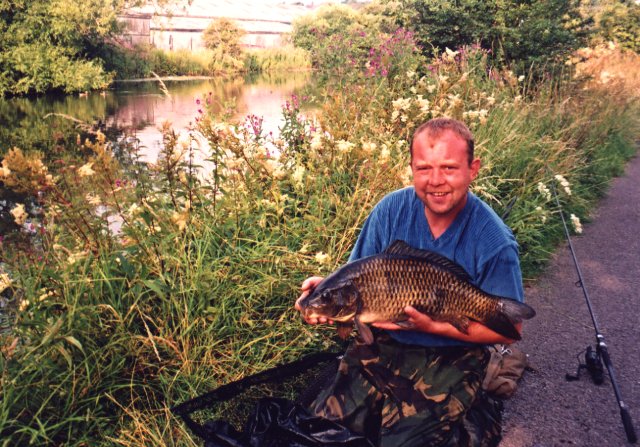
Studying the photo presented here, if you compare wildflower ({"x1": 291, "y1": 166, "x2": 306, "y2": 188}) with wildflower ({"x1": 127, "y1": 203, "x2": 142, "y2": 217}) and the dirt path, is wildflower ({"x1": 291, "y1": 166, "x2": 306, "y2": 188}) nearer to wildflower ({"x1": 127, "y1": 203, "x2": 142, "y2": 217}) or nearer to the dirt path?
wildflower ({"x1": 127, "y1": 203, "x2": 142, "y2": 217})

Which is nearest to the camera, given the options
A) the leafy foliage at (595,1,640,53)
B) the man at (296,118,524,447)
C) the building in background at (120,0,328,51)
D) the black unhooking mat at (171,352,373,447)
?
the man at (296,118,524,447)

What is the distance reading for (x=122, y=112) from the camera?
1848 centimetres

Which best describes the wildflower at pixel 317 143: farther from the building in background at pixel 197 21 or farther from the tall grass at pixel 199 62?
Answer: the building in background at pixel 197 21

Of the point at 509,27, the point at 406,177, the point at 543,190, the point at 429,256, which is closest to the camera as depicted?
the point at 429,256

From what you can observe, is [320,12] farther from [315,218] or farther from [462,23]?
[315,218]

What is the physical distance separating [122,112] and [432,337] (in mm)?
18054

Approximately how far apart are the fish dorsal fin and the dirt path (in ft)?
4.32

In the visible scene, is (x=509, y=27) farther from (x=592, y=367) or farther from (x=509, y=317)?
(x=509, y=317)

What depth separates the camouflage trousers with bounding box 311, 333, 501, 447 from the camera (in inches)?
94.0

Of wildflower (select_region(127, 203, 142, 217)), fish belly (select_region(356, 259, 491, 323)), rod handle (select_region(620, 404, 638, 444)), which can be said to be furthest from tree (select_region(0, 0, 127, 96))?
rod handle (select_region(620, 404, 638, 444))

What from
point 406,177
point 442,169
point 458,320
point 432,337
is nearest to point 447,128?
point 442,169

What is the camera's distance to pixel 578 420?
3.24 metres

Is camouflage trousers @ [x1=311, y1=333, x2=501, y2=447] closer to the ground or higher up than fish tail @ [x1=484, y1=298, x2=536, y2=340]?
closer to the ground

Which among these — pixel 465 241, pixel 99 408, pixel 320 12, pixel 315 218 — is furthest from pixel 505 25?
pixel 320 12
